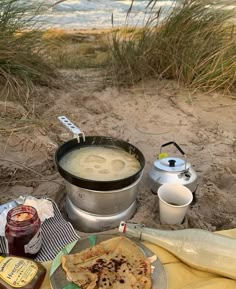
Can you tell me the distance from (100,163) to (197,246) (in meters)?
0.62

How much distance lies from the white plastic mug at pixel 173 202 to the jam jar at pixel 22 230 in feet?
1.84

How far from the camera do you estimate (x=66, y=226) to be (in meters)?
1.79

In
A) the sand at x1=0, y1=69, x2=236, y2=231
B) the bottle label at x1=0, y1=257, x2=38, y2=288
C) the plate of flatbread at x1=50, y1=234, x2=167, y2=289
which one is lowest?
the sand at x1=0, y1=69, x2=236, y2=231

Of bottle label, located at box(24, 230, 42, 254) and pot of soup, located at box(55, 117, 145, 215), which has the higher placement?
pot of soup, located at box(55, 117, 145, 215)

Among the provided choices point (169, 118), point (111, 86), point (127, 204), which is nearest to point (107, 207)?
point (127, 204)

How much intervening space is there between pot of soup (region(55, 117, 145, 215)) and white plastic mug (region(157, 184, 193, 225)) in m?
0.14

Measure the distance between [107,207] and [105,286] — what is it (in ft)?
1.75

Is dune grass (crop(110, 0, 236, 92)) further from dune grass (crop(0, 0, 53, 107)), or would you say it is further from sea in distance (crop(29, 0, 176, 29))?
sea in distance (crop(29, 0, 176, 29))

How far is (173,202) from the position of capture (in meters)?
1.83

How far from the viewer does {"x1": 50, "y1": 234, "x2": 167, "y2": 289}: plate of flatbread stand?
4.21ft

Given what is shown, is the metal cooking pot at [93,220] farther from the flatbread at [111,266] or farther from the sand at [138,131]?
the flatbread at [111,266]

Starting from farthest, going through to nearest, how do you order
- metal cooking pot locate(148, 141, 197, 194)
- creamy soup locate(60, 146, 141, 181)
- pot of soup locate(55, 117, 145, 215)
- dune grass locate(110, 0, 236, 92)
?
dune grass locate(110, 0, 236, 92) < metal cooking pot locate(148, 141, 197, 194) < creamy soup locate(60, 146, 141, 181) < pot of soup locate(55, 117, 145, 215)

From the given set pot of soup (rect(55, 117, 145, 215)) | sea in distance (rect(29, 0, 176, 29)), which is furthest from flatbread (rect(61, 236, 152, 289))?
sea in distance (rect(29, 0, 176, 29))

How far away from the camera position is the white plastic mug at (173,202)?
1730 millimetres
